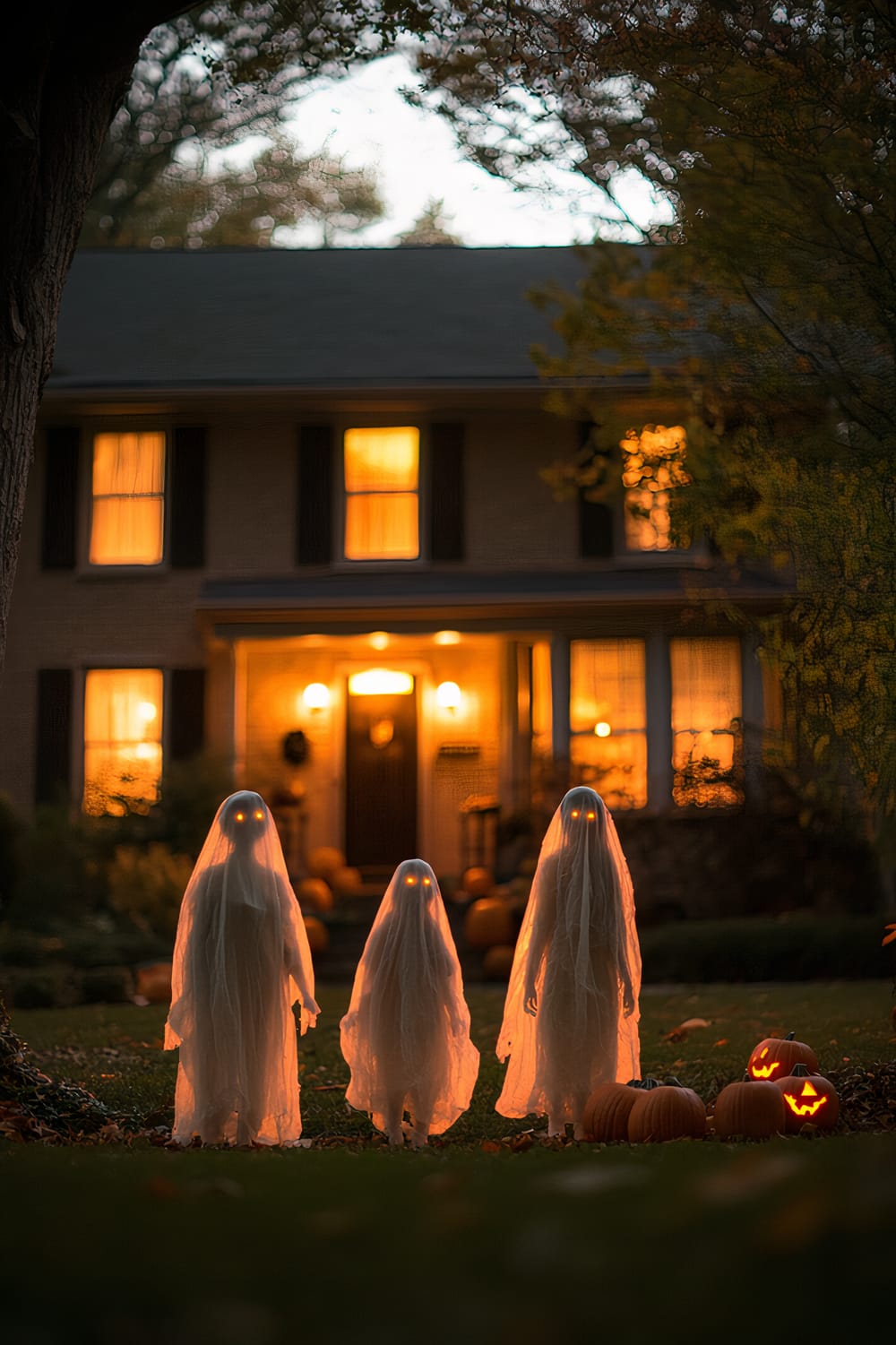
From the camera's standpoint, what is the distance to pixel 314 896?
15.4 m

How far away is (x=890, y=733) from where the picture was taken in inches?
295

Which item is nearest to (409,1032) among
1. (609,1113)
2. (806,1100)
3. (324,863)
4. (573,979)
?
(573,979)

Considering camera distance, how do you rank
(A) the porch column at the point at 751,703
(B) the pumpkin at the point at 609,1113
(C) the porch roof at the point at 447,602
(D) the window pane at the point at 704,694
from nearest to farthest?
(B) the pumpkin at the point at 609,1113, (A) the porch column at the point at 751,703, (C) the porch roof at the point at 447,602, (D) the window pane at the point at 704,694

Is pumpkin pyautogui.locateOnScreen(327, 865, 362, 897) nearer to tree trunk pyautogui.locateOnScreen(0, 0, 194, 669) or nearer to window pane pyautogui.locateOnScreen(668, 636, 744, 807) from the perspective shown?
window pane pyautogui.locateOnScreen(668, 636, 744, 807)

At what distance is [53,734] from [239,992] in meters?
11.6

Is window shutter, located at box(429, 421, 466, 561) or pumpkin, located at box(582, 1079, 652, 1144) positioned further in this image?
window shutter, located at box(429, 421, 466, 561)

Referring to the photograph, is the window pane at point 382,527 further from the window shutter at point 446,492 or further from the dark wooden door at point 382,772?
the dark wooden door at point 382,772

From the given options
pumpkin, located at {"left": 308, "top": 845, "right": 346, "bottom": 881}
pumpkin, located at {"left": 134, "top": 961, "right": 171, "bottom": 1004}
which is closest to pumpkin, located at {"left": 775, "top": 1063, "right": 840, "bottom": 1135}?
pumpkin, located at {"left": 134, "top": 961, "right": 171, "bottom": 1004}

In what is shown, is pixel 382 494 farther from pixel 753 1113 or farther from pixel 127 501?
pixel 753 1113

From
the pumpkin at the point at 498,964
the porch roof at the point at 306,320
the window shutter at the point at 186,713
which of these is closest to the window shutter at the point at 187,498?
the porch roof at the point at 306,320

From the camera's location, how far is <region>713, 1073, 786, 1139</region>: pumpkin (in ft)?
19.5

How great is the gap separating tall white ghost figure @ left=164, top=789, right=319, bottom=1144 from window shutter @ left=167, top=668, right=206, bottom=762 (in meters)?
10.7

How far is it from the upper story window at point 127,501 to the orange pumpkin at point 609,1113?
1258 centimetres

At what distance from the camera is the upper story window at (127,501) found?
1755 centimetres
